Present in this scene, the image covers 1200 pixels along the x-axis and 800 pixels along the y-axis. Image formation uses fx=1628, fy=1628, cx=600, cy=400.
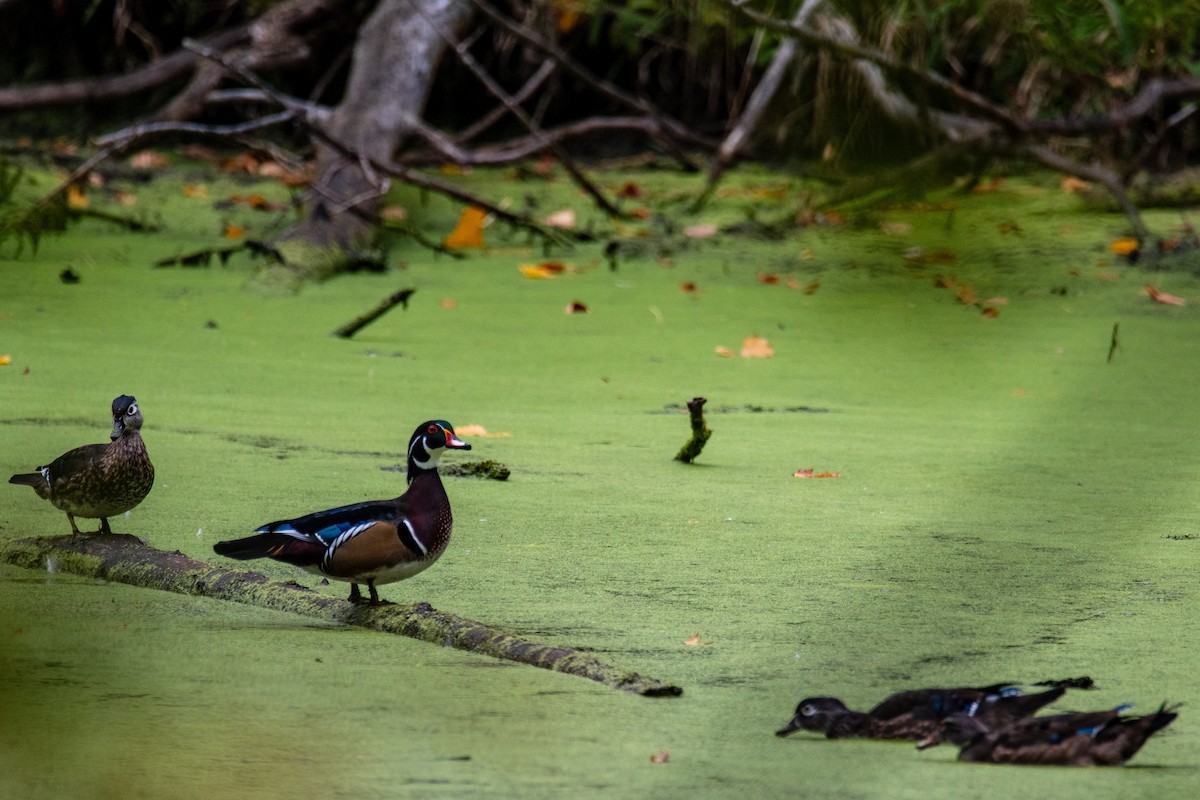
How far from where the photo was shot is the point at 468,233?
19.6 ft

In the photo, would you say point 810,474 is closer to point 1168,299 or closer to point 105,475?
point 105,475

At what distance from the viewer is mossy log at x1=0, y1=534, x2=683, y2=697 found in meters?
1.81

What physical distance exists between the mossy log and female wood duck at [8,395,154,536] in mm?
49

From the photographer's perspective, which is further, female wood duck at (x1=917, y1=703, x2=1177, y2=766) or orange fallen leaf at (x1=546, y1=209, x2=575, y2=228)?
orange fallen leaf at (x1=546, y1=209, x2=575, y2=228)

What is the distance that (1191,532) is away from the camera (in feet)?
9.07

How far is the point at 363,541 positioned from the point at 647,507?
3.18ft

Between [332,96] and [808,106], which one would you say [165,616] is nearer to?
[808,106]

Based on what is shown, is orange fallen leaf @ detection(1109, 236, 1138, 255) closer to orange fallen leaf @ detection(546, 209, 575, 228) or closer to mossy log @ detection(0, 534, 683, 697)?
orange fallen leaf @ detection(546, 209, 575, 228)

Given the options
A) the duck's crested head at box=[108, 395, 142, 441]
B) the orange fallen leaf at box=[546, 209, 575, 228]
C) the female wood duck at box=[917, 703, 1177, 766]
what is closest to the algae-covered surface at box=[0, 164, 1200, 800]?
the female wood duck at box=[917, 703, 1177, 766]

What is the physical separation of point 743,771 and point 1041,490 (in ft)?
5.29

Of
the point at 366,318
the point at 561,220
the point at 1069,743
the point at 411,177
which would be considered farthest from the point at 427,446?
the point at 561,220

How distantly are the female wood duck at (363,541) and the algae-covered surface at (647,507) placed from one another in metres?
0.08

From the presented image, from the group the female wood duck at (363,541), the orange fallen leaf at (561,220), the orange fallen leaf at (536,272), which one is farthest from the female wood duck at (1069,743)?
the orange fallen leaf at (561,220)

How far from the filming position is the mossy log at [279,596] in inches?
71.2
